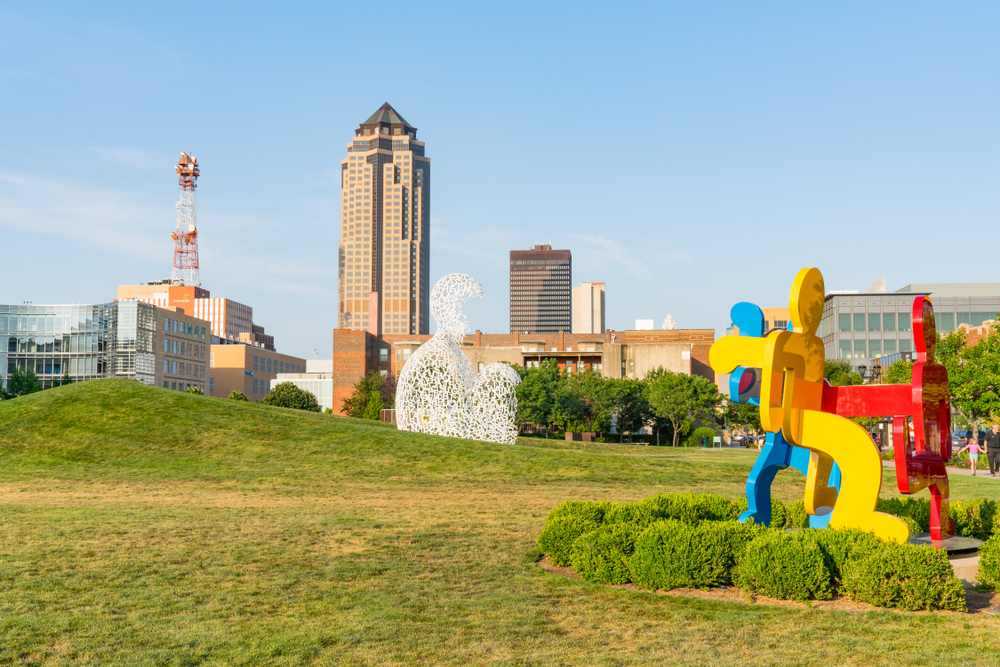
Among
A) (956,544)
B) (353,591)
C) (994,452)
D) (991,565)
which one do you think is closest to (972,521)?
(956,544)

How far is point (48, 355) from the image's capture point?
324 ft

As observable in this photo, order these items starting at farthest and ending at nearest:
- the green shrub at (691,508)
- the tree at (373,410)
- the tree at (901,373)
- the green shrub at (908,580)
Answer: the tree at (373,410) → the tree at (901,373) → the green shrub at (691,508) → the green shrub at (908,580)

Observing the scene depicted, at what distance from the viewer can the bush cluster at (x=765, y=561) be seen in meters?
8.53

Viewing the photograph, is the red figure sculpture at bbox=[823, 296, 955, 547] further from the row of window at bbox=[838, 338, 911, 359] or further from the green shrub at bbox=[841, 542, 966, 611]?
the row of window at bbox=[838, 338, 911, 359]

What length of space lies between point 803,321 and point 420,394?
23.3 metres

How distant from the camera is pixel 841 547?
29.8 feet

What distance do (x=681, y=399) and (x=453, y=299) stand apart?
3995cm

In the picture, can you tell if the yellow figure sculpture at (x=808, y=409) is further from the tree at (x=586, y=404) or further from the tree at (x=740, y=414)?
the tree at (x=740, y=414)

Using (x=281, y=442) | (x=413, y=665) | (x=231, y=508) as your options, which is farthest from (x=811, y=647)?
(x=281, y=442)

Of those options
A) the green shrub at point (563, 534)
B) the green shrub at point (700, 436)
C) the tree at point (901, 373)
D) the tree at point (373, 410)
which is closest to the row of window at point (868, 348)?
the green shrub at point (700, 436)

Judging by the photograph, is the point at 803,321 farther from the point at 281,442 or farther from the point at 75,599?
the point at 281,442

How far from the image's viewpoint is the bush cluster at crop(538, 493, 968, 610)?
336 inches

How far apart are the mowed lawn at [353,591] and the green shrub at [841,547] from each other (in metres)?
0.77

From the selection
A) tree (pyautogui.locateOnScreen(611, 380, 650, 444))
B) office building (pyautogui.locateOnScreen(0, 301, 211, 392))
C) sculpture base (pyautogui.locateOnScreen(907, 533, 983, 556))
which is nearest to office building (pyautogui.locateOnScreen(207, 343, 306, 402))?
office building (pyautogui.locateOnScreen(0, 301, 211, 392))
